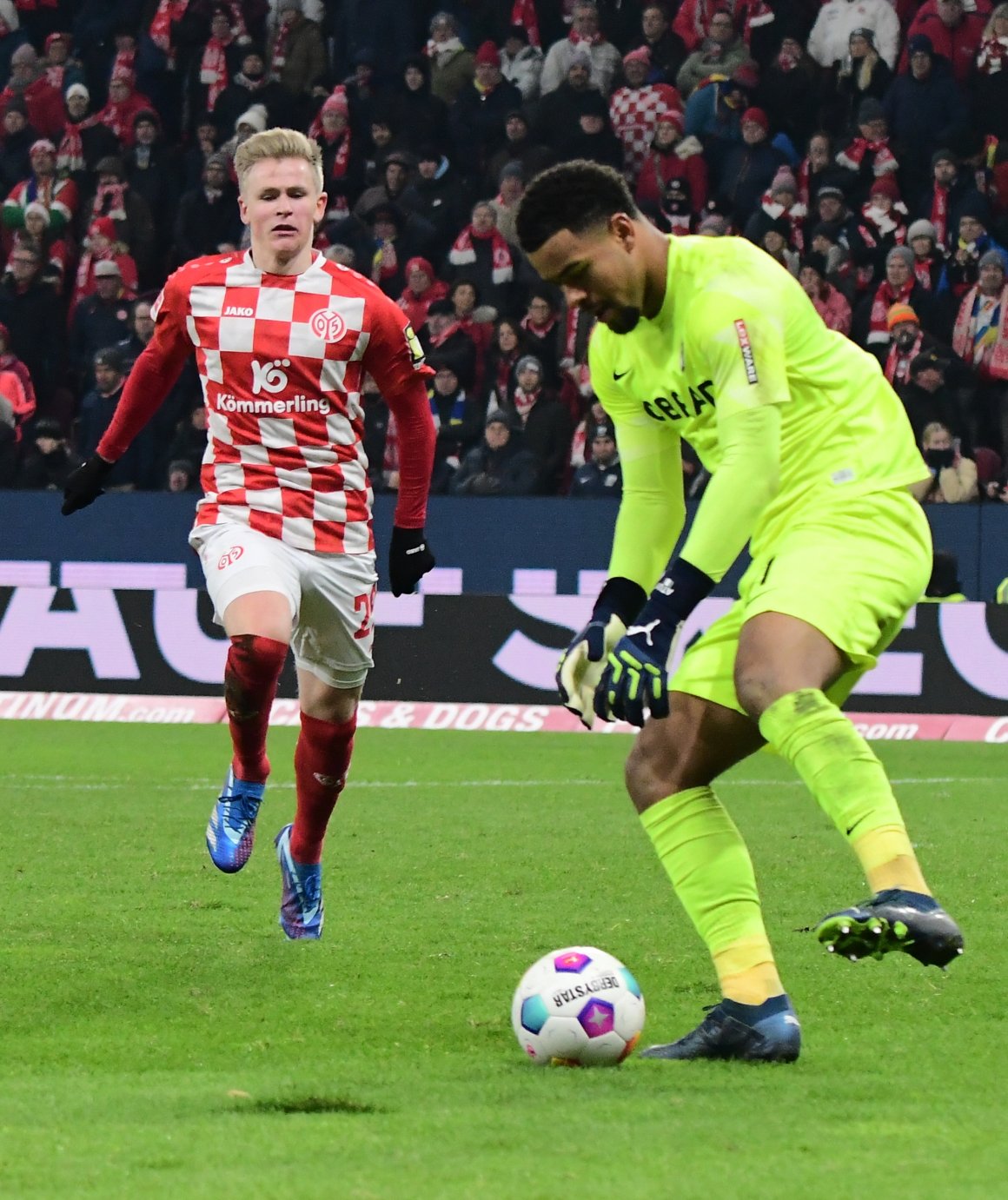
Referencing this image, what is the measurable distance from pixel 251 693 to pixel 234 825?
440 millimetres

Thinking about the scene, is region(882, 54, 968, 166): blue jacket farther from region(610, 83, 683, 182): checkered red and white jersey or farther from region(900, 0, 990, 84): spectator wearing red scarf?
region(610, 83, 683, 182): checkered red and white jersey

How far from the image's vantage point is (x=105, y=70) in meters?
18.3

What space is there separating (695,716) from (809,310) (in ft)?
3.08

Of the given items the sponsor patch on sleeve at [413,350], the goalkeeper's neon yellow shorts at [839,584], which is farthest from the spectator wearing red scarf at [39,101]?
the goalkeeper's neon yellow shorts at [839,584]

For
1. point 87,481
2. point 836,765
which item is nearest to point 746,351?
point 836,765

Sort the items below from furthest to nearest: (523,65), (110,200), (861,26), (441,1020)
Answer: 1. (523,65)
2. (110,200)
3. (861,26)
4. (441,1020)

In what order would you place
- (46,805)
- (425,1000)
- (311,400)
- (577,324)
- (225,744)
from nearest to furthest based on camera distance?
(425,1000)
(311,400)
(46,805)
(225,744)
(577,324)

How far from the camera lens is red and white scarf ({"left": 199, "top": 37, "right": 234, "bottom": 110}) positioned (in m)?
17.9

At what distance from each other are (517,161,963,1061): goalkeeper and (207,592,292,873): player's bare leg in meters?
1.40

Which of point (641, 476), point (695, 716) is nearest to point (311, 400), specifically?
point (641, 476)

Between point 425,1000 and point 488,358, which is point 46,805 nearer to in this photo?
point 425,1000

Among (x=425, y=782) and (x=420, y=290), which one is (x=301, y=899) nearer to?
(x=425, y=782)

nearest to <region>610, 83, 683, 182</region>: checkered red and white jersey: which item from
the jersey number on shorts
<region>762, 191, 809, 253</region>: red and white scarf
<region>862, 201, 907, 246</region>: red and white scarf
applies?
<region>762, 191, 809, 253</region>: red and white scarf

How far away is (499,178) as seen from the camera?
1672cm
